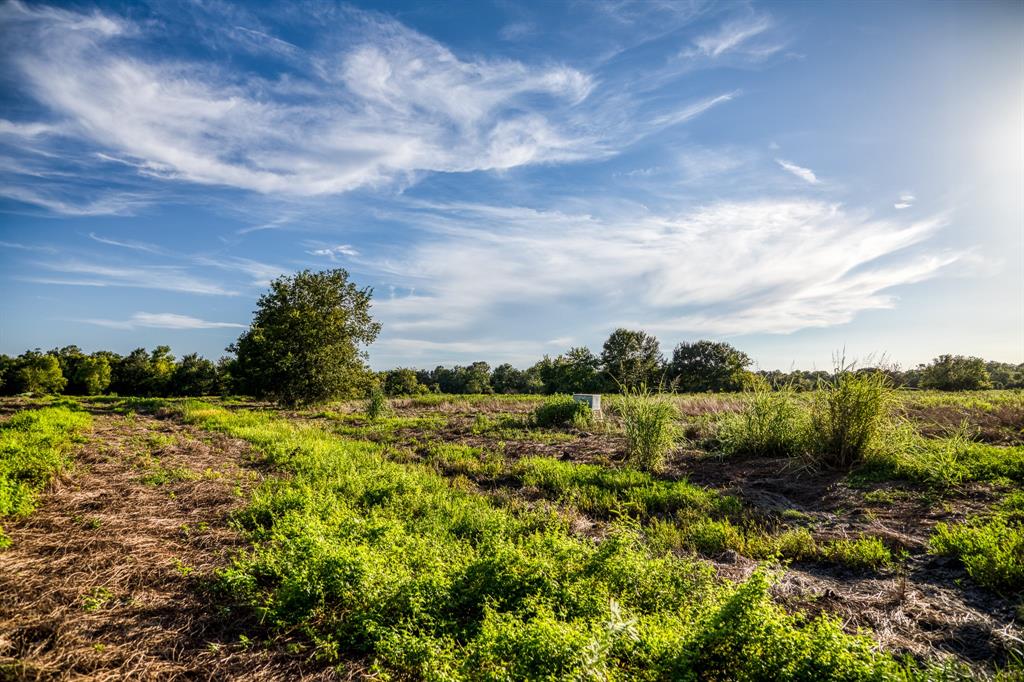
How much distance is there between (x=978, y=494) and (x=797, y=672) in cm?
640

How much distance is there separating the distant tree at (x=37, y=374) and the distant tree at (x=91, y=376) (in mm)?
1571

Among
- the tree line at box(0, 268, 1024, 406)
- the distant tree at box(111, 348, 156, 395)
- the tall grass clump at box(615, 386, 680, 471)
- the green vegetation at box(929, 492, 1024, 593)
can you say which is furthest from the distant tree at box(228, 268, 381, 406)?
the distant tree at box(111, 348, 156, 395)

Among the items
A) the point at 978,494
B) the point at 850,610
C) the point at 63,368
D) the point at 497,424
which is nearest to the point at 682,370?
the point at 497,424

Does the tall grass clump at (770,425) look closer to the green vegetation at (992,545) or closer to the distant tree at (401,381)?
the green vegetation at (992,545)

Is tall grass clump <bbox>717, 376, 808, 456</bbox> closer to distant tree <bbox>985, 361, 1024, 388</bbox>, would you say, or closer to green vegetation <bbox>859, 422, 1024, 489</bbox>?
green vegetation <bbox>859, 422, 1024, 489</bbox>

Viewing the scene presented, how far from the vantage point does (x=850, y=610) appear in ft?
12.1

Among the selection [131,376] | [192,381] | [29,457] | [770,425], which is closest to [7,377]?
[131,376]

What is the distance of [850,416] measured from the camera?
27.0ft

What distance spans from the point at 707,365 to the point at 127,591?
58.4m

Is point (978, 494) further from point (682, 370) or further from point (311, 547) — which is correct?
point (682, 370)

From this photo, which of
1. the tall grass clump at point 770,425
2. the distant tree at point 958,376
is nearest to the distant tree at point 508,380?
the distant tree at point 958,376

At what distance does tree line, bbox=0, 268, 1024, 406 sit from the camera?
896 inches

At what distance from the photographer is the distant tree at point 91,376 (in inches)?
1748

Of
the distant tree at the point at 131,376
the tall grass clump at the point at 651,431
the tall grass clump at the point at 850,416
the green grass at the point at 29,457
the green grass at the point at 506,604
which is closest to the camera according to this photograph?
the green grass at the point at 506,604
